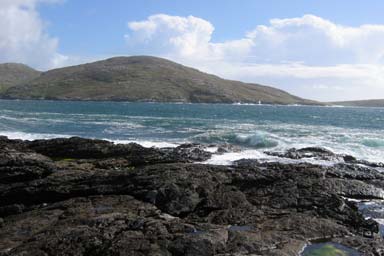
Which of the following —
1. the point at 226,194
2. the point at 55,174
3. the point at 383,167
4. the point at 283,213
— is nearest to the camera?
the point at 283,213

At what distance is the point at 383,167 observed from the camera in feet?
119

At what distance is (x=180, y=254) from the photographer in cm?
1351

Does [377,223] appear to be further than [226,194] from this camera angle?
No

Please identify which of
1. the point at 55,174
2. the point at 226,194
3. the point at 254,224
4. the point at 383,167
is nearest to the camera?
the point at 254,224

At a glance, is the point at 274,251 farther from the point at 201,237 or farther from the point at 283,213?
the point at 283,213

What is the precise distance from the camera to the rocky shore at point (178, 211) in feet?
46.5

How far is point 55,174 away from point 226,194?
8.93 m

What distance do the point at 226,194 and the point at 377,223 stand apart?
21.1ft

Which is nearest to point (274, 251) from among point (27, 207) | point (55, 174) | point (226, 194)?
point (226, 194)

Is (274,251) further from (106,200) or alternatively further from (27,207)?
(27,207)

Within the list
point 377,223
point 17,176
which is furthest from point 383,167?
point 17,176

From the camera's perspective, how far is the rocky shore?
46.5 ft

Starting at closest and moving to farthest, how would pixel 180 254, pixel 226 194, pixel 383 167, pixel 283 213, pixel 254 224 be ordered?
pixel 180 254
pixel 254 224
pixel 283 213
pixel 226 194
pixel 383 167

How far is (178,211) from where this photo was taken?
18.7m
